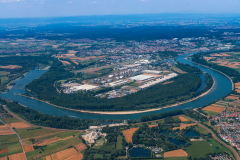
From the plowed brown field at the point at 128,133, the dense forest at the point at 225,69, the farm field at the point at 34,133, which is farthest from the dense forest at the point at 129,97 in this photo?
the dense forest at the point at 225,69

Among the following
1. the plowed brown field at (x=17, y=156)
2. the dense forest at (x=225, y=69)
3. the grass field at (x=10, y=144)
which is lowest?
the plowed brown field at (x=17, y=156)

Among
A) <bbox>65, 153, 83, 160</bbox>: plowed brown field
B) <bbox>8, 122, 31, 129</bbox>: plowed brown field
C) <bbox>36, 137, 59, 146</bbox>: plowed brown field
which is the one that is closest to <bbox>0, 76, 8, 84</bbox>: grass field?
<bbox>8, 122, 31, 129</bbox>: plowed brown field

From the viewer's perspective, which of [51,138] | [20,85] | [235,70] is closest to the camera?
[51,138]

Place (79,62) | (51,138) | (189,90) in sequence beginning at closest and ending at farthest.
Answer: (51,138) → (189,90) → (79,62)

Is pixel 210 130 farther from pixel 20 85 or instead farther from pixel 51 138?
pixel 20 85

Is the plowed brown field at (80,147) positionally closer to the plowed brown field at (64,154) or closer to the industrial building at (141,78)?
A: the plowed brown field at (64,154)

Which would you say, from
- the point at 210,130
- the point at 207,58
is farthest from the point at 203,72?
the point at 210,130

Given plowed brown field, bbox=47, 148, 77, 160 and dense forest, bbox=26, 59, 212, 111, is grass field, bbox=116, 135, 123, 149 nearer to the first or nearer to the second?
plowed brown field, bbox=47, 148, 77, 160

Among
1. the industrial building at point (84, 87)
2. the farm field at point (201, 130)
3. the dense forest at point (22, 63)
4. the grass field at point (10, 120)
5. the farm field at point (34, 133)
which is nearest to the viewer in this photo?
the farm field at point (201, 130)
